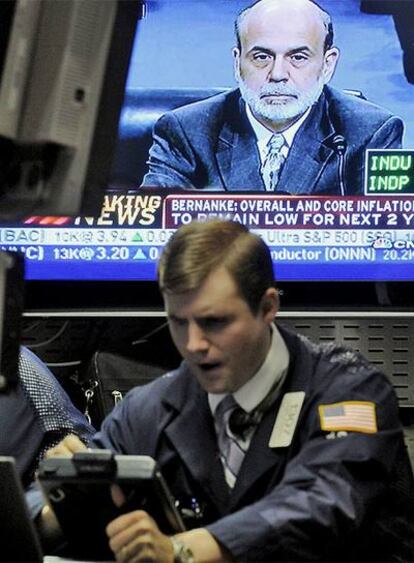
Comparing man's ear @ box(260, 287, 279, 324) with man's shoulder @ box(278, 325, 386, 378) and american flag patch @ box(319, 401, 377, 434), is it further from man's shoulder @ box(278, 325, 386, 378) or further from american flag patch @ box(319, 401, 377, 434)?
american flag patch @ box(319, 401, 377, 434)

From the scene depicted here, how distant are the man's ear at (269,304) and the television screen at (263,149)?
157 centimetres

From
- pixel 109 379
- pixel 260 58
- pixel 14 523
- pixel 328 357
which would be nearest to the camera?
pixel 14 523

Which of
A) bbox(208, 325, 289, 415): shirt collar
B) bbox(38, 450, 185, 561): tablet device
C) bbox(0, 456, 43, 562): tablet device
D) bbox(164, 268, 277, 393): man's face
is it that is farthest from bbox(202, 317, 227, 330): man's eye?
bbox(0, 456, 43, 562): tablet device

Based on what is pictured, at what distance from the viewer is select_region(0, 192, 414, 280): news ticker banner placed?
4.33m

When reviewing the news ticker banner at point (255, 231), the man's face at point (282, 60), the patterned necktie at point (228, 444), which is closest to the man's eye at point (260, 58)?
the man's face at point (282, 60)

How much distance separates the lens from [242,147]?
14.3 feet

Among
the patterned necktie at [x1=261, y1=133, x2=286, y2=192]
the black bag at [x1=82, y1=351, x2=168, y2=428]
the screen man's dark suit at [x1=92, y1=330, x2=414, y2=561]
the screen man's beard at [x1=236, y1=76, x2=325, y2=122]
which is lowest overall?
the black bag at [x1=82, y1=351, x2=168, y2=428]

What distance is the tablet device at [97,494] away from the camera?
92.1 inches

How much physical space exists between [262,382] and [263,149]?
1720 millimetres

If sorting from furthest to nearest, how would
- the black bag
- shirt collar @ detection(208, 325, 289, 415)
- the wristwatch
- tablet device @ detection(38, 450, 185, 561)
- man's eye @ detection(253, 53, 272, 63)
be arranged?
man's eye @ detection(253, 53, 272, 63) → the black bag → shirt collar @ detection(208, 325, 289, 415) → the wristwatch → tablet device @ detection(38, 450, 185, 561)

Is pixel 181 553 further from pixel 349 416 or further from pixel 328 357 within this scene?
pixel 328 357

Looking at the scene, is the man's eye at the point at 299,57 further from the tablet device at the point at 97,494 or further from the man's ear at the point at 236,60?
the tablet device at the point at 97,494

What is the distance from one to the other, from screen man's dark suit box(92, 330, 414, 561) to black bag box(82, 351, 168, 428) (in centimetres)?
127

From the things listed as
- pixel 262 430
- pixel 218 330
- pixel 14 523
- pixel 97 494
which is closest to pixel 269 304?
pixel 218 330
